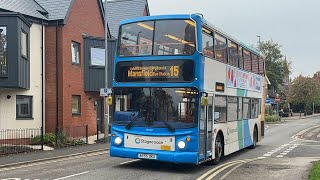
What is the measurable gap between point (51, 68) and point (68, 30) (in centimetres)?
235

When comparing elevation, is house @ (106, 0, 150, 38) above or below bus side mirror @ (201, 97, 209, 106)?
above

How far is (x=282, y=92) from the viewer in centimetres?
8988

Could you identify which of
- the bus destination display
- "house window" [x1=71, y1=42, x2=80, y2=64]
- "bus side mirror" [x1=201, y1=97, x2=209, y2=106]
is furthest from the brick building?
"bus side mirror" [x1=201, y1=97, x2=209, y2=106]

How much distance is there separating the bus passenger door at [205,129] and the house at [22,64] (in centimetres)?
1029

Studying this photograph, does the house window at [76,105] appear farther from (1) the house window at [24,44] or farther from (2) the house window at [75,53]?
(1) the house window at [24,44]

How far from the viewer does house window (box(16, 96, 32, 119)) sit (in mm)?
21453

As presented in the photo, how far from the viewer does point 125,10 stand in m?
36.5

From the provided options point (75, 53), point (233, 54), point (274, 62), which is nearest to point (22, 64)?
point (75, 53)

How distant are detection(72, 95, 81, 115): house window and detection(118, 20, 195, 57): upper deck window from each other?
1268 cm

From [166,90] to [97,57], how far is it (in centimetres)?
1469

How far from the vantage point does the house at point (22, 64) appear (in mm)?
19594

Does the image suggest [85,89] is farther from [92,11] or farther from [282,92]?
[282,92]

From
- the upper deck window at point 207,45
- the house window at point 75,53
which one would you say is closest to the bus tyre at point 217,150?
the upper deck window at point 207,45

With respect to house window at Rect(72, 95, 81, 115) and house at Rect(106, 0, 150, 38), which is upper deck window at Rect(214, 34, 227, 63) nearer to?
house window at Rect(72, 95, 81, 115)
